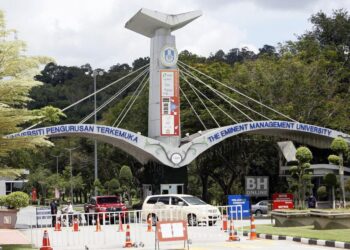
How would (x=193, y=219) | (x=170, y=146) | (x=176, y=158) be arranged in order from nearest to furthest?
1. (x=193, y=219)
2. (x=170, y=146)
3. (x=176, y=158)

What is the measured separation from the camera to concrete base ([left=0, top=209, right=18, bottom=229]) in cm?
2597

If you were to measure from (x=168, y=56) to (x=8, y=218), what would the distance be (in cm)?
1534

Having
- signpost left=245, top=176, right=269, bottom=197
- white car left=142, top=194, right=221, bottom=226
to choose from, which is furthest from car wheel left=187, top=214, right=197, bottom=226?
signpost left=245, top=176, right=269, bottom=197

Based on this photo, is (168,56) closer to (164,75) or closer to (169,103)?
(164,75)

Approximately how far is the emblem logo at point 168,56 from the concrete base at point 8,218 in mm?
14787

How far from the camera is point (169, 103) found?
3697 cm

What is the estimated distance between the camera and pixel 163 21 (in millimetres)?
37281

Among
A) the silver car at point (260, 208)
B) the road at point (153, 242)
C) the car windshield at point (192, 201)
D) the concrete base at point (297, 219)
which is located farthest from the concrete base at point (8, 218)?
the silver car at point (260, 208)

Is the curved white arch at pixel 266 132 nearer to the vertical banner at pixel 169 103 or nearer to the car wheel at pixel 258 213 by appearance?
the vertical banner at pixel 169 103

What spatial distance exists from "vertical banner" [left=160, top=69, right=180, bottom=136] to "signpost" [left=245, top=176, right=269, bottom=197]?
5.77 metres

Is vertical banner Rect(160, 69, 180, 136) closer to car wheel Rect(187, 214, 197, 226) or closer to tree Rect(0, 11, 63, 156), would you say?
car wheel Rect(187, 214, 197, 226)

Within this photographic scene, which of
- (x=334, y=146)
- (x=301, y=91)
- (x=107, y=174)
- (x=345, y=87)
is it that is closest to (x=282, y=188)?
(x=301, y=91)

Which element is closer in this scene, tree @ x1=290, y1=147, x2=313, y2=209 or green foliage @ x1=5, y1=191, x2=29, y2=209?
green foliage @ x1=5, y1=191, x2=29, y2=209

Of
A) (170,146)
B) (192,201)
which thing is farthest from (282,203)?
(170,146)
